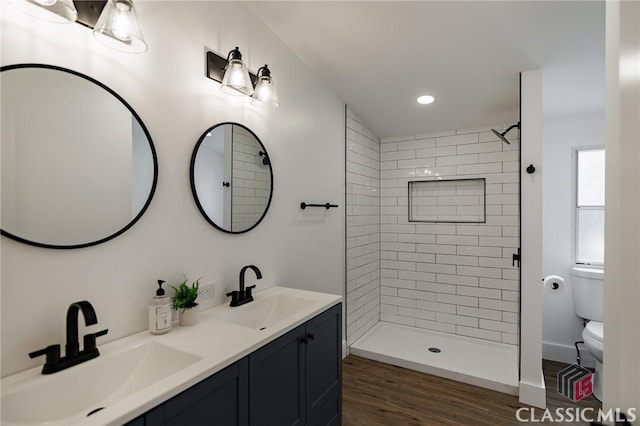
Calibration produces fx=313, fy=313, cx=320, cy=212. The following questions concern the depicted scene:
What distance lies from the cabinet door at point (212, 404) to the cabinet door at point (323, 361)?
464mm

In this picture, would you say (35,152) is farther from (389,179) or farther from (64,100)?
(389,179)

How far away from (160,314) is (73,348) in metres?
0.31

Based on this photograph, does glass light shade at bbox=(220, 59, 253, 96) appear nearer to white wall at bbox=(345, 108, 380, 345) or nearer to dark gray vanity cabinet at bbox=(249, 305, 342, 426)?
dark gray vanity cabinet at bbox=(249, 305, 342, 426)

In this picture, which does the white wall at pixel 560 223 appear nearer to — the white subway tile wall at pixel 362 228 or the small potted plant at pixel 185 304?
the white subway tile wall at pixel 362 228

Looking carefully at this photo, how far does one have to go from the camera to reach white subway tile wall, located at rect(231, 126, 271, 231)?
185 cm

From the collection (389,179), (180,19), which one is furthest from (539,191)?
(180,19)

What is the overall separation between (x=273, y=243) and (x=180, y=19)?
1347mm

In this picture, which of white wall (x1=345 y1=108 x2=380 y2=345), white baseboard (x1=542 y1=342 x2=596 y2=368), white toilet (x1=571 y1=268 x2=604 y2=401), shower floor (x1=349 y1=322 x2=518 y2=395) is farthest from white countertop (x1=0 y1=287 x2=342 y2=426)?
white baseboard (x1=542 y1=342 x2=596 y2=368)

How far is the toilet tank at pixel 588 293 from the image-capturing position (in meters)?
2.72

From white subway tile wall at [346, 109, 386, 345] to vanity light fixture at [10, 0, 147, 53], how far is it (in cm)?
208

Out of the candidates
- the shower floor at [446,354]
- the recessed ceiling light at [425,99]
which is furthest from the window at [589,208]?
the recessed ceiling light at [425,99]

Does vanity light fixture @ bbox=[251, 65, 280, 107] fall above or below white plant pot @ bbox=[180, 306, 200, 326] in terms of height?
above

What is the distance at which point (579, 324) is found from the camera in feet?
9.69

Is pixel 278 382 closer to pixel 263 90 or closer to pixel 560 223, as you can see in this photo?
pixel 263 90
